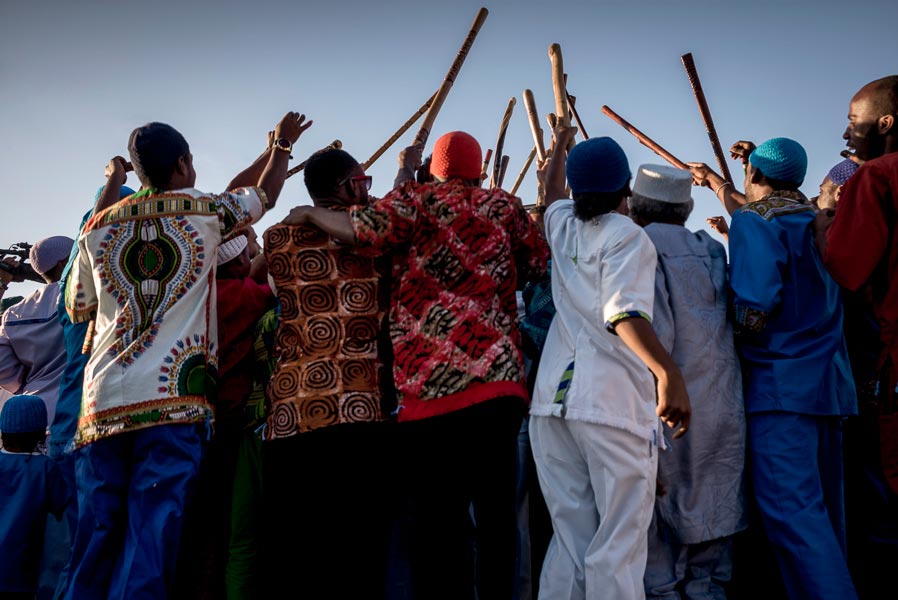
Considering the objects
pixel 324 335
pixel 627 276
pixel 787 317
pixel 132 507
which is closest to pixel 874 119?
pixel 787 317

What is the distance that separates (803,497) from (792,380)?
508 mm

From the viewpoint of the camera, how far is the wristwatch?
12.6ft

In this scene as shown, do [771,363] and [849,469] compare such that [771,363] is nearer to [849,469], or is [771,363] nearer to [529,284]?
[849,469]

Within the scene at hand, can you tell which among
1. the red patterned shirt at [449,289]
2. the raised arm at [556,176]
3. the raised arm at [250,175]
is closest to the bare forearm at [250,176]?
the raised arm at [250,175]

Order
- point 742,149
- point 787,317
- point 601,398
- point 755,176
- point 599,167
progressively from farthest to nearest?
point 742,149 → point 755,176 → point 787,317 → point 599,167 → point 601,398

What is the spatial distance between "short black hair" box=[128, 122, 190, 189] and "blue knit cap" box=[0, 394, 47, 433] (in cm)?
185

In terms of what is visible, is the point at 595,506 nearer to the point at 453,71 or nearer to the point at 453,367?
the point at 453,367

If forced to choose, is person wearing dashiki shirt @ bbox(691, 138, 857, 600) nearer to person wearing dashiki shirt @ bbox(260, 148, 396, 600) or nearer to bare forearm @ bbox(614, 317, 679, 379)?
bare forearm @ bbox(614, 317, 679, 379)

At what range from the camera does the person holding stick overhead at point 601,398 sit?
107 inches

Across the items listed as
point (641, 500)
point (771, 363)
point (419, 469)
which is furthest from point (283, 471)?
point (771, 363)

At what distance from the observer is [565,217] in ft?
10.5

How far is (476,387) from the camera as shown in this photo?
116 inches

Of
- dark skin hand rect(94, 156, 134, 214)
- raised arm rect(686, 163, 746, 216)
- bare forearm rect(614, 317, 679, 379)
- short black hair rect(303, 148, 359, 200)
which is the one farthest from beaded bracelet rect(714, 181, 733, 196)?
dark skin hand rect(94, 156, 134, 214)

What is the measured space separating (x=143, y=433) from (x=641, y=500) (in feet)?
6.78
